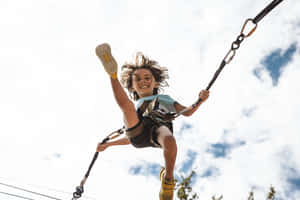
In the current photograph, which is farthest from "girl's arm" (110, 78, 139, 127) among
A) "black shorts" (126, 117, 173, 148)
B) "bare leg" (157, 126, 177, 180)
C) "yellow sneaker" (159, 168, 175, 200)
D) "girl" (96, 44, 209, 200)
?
"yellow sneaker" (159, 168, 175, 200)

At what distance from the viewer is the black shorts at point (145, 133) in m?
2.97

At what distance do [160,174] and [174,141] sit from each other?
0.66m

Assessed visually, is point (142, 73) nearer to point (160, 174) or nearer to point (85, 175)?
point (160, 174)

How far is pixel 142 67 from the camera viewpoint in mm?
3854

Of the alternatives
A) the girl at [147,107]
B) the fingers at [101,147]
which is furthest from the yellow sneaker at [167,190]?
the fingers at [101,147]

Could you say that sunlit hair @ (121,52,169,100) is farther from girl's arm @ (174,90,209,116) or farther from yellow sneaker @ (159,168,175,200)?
yellow sneaker @ (159,168,175,200)

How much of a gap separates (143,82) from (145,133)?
823mm

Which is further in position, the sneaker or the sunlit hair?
the sunlit hair

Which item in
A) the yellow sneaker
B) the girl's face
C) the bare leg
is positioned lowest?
the yellow sneaker

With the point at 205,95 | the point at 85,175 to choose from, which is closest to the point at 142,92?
the point at 205,95

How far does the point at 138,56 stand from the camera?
13.3 feet

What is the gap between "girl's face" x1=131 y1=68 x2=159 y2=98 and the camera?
12.0ft

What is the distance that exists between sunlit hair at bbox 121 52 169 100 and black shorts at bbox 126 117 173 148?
811 mm

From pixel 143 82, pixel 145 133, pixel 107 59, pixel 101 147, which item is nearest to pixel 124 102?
pixel 107 59
